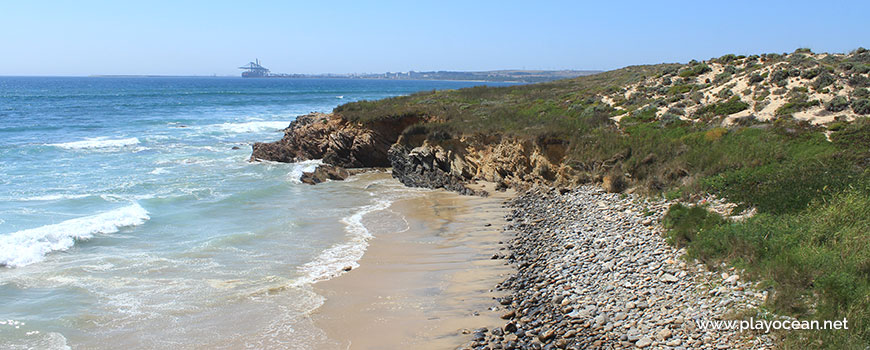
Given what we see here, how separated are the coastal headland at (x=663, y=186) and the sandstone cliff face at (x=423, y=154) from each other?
85 millimetres

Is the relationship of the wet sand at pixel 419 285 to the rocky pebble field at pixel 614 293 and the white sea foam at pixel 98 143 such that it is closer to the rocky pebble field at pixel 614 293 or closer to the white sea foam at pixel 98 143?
the rocky pebble field at pixel 614 293

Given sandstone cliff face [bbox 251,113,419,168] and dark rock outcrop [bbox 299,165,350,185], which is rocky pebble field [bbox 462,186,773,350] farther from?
sandstone cliff face [bbox 251,113,419,168]

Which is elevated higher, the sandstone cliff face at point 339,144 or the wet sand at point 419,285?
the sandstone cliff face at point 339,144

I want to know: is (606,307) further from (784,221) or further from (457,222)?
(457,222)

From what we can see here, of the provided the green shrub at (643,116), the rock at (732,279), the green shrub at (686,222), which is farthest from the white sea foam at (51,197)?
the rock at (732,279)

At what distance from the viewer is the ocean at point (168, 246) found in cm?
1188

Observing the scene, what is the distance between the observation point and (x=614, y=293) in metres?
11.3

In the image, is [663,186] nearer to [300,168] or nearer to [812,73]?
[812,73]

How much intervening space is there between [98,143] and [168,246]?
Result: 98.1ft

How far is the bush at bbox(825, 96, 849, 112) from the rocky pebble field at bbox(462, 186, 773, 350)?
398 inches

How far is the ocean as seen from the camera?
39.0 feet

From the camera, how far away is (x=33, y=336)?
37.7ft

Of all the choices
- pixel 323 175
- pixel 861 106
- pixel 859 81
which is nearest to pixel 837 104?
pixel 861 106

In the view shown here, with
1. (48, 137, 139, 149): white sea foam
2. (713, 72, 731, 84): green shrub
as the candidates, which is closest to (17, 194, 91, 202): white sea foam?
(48, 137, 139, 149): white sea foam
